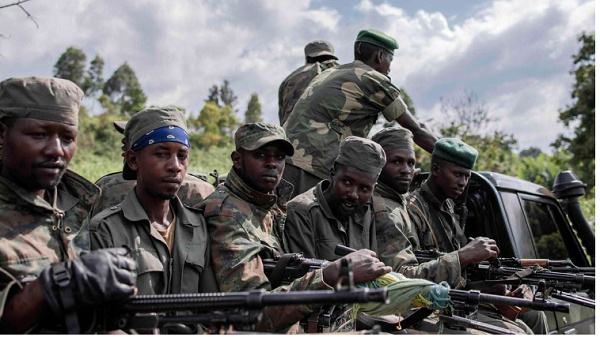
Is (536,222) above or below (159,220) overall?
above

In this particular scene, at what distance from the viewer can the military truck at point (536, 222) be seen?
5418mm

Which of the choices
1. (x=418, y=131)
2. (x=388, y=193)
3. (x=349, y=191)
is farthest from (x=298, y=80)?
(x=349, y=191)

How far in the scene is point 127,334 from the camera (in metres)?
2.29

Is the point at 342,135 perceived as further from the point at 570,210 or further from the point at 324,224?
the point at 570,210

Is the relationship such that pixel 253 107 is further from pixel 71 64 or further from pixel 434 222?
pixel 434 222

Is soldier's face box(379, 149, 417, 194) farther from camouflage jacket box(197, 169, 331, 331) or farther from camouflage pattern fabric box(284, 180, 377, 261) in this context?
camouflage jacket box(197, 169, 331, 331)

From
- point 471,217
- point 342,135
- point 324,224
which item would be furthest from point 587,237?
point 324,224

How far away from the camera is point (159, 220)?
3.12m

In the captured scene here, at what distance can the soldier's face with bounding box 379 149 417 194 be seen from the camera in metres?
4.91

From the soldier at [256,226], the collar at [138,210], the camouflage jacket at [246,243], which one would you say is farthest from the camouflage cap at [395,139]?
the collar at [138,210]

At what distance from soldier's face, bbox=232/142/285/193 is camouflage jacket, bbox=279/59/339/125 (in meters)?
2.48

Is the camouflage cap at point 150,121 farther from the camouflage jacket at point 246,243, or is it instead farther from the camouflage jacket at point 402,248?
the camouflage jacket at point 402,248

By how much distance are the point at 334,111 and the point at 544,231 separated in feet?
9.40

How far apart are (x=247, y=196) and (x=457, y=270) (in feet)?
4.86
